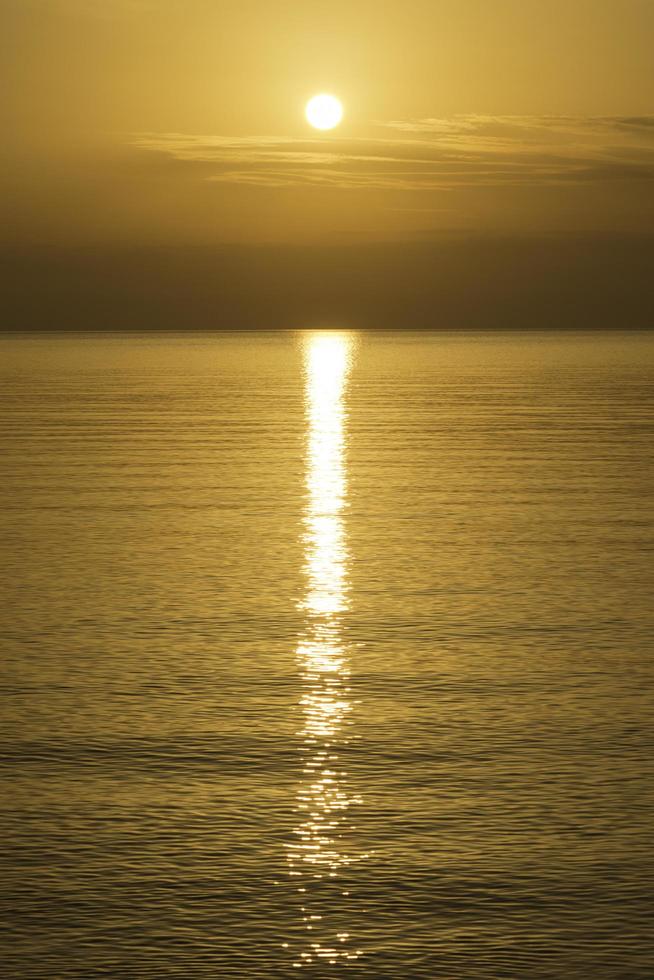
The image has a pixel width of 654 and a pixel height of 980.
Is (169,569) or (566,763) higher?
(169,569)

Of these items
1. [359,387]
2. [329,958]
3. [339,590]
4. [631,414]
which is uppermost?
[359,387]

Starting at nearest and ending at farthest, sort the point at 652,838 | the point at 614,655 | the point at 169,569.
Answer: the point at 652,838 < the point at 614,655 < the point at 169,569

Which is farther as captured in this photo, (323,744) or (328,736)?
(328,736)

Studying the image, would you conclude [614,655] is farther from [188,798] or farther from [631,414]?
[631,414]

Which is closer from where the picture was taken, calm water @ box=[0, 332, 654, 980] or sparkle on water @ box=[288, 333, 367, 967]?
calm water @ box=[0, 332, 654, 980]

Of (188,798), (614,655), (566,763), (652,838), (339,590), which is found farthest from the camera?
(339,590)

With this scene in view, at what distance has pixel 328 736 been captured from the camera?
20094 mm

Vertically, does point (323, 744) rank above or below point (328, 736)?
below

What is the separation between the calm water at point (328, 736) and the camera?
1380 cm

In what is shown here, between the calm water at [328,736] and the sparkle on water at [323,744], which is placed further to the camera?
the sparkle on water at [323,744]

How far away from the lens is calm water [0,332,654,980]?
1380 centimetres

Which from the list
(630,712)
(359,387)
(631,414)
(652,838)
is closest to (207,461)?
(631,414)

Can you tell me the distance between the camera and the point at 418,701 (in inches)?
854

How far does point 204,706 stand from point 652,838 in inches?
281
